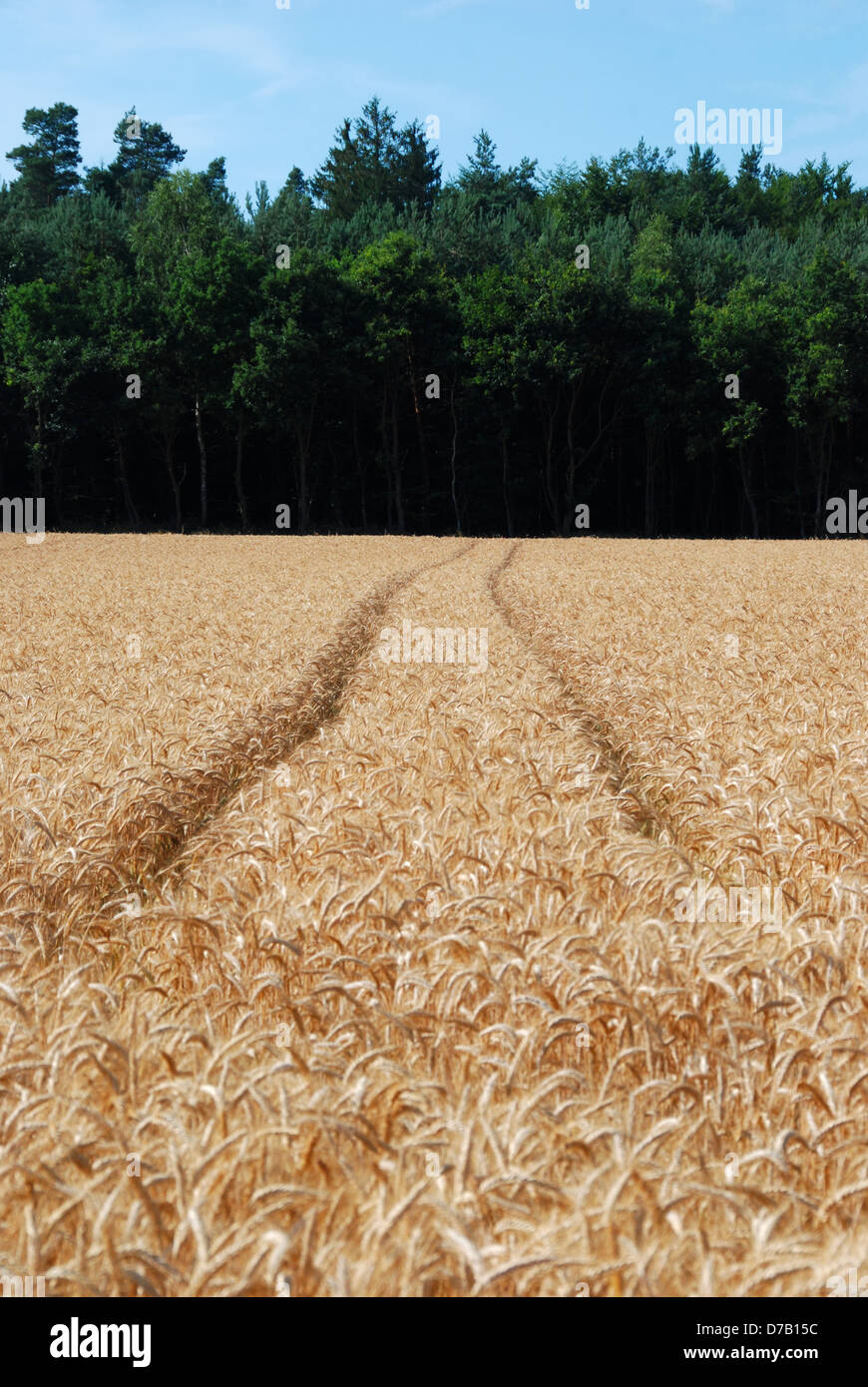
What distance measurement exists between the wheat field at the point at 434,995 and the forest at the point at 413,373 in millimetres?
50967

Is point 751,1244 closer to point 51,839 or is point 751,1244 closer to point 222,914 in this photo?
point 222,914

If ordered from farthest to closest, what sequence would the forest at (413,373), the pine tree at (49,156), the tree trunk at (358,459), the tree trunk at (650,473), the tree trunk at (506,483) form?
the pine tree at (49,156)
the tree trunk at (650,473)
the tree trunk at (358,459)
the tree trunk at (506,483)
the forest at (413,373)

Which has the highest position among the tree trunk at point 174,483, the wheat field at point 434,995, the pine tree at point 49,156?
the pine tree at point 49,156

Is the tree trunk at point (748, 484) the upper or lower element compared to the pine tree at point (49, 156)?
lower

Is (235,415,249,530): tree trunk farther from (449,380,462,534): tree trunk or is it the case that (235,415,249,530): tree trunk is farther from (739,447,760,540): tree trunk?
(739,447,760,540): tree trunk

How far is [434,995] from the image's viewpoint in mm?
3645

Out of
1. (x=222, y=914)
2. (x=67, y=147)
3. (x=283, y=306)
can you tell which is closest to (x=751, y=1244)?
(x=222, y=914)

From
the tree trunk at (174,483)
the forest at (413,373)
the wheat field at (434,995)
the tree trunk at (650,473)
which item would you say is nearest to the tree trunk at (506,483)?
the forest at (413,373)

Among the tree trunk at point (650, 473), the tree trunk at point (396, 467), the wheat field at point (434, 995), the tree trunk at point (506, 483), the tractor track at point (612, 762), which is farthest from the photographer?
the tree trunk at point (650, 473)

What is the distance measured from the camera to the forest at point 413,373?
187 ft

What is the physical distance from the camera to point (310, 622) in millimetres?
16156

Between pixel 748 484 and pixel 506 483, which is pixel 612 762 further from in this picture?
pixel 748 484

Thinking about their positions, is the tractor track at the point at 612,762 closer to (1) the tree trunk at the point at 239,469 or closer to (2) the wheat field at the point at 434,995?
(2) the wheat field at the point at 434,995

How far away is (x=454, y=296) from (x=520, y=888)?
207 ft
